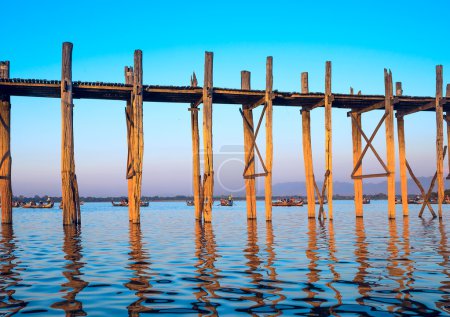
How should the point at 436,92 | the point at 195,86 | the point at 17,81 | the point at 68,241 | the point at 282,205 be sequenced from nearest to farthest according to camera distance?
the point at 68,241, the point at 17,81, the point at 195,86, the point at 436,92, the point at 282,205

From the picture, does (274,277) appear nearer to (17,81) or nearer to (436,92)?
(17,81)

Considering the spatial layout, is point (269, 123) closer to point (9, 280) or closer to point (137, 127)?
point (137, 127)

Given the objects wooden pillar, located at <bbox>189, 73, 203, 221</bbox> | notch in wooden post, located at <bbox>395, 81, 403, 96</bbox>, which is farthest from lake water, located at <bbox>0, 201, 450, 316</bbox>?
notch in wooden post, located at <bbox>395, 81, 403, 96</bbox>

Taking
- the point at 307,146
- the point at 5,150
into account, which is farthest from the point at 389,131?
the point at 5,150

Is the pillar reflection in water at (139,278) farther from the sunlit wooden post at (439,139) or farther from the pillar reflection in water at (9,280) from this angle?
the sunlit wooden post at (439,139)

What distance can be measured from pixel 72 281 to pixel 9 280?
1.15 m

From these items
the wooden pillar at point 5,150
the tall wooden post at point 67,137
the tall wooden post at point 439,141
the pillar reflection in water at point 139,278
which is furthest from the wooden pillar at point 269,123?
the wooden pillar at point 5,150

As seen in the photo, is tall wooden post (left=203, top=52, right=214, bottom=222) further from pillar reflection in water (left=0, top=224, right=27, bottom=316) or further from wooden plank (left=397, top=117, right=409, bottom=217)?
wooden plank (left=397, top=117, right=409, bottom=217)

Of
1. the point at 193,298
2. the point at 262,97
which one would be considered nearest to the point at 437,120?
the point at 262,97

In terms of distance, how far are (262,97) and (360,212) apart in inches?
402

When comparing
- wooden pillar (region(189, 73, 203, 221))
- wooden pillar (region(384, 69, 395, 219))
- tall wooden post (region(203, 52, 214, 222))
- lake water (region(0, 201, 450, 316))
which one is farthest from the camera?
wooden pillar (region(384, 69, 395, 219))

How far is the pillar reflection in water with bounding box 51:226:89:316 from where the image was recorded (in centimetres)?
636

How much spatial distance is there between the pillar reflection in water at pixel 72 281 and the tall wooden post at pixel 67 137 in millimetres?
6412

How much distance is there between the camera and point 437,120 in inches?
1031
